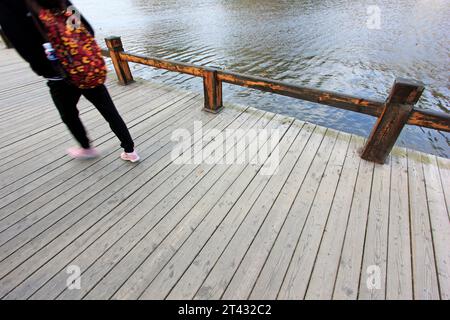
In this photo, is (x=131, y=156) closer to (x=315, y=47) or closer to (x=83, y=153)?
(x=83, y=153)

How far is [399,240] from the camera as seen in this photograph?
2.06 m

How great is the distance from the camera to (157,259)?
1957 mm

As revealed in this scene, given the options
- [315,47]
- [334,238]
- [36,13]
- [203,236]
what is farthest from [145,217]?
[315,47]

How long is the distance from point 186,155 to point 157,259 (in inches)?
58.0

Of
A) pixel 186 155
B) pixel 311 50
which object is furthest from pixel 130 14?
→ pixel 186 155

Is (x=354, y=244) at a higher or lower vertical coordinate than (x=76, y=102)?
lower

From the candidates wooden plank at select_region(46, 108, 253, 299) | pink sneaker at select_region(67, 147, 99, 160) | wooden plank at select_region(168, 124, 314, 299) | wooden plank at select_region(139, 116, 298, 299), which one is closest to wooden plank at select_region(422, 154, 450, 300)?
wooden plank at select_region(168, 124, 314, 299)

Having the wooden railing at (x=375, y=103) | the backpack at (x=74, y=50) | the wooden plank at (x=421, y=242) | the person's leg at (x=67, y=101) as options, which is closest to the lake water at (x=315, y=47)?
the wooden railing at (x=375, y=103)

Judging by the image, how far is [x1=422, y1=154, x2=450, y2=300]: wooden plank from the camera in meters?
1.83

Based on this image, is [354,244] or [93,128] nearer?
[354,244]

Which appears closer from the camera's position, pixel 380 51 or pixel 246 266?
pixel 246 266

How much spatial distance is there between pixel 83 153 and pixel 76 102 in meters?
0.82

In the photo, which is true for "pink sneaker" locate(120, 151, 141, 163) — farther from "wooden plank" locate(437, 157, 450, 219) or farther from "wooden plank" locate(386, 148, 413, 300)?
"wooden plank" locate(437, 157, 450, 219)
